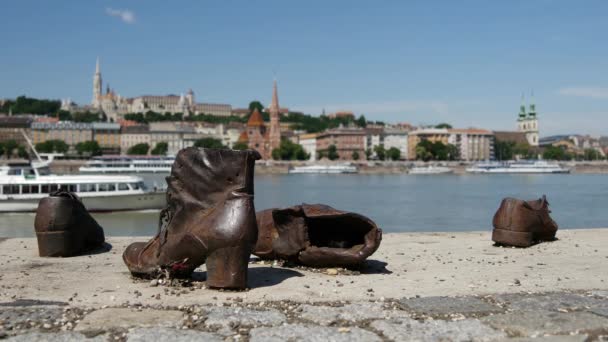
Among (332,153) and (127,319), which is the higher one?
(332,153)

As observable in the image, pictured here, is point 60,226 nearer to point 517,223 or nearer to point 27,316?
point 27,316

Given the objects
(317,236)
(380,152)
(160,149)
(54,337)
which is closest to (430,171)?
(380,152)

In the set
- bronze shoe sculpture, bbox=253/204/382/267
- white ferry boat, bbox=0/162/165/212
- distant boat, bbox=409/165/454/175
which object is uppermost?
bronze shoe sculpture, bbox=253/204/382/267

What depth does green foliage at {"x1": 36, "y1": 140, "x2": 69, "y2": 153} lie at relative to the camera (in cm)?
17100

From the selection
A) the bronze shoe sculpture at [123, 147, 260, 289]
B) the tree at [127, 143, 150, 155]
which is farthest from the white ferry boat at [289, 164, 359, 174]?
the bronze shoe sculpture at [123, 147, 260, 289]

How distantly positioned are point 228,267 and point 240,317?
1.34 meters

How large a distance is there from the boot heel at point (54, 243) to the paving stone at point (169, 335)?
18.9 feet

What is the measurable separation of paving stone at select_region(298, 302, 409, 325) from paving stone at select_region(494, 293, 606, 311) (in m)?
1.37

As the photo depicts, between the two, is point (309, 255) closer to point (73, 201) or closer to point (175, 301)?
point (175, 301)

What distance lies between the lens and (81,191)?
36844mm

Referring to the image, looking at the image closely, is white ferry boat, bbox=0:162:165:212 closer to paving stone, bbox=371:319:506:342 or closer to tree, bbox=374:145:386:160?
paving stone, bbox=371:319:506:342

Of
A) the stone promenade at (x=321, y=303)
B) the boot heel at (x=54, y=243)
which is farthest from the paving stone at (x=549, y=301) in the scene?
the boot heel at (x=54, y=243)

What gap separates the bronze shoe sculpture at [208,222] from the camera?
26.7ft

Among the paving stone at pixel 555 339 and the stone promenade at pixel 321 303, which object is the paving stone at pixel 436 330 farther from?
the paving stone at pixel 555 339
